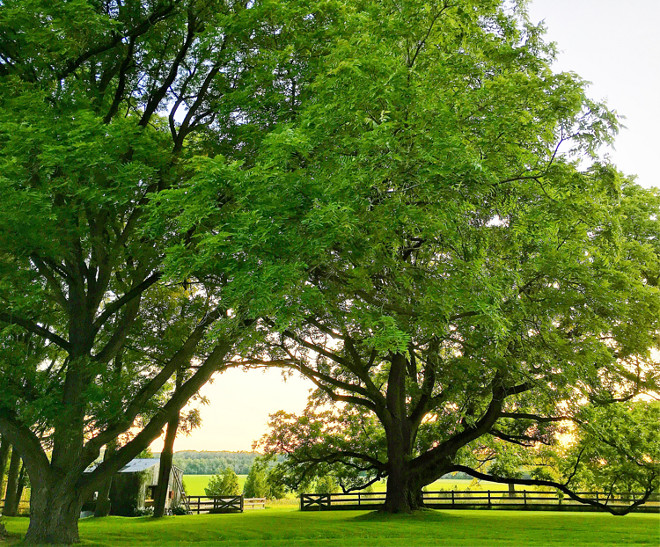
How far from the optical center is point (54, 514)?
12.8m

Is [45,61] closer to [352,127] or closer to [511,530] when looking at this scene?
[352,127]

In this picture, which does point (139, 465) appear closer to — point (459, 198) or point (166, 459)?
point (166, 459)

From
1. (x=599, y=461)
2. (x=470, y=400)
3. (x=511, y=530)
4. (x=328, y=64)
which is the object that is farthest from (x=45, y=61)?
(x=599, y=461)

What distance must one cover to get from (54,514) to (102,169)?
8.00 m

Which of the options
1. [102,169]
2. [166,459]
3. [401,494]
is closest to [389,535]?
[401,494]

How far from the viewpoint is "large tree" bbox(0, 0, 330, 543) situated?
10.8 meters

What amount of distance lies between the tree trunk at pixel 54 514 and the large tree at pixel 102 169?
0.03m

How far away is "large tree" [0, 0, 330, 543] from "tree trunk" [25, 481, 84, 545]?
28 mm

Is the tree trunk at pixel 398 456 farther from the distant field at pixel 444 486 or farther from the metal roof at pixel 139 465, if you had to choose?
the distant field at pixel 444 486

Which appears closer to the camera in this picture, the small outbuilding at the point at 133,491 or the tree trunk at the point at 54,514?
the tree trunk at the point at 54,514

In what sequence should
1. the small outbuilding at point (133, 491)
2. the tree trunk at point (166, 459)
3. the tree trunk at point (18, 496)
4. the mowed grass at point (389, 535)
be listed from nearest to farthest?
the mowed grass at point (389, 535)
the tree trunk at point (166, 459)
the tree trunk at point (18, 496)
the small outbuilding at point (133, 491)

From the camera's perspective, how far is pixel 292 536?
637 inches

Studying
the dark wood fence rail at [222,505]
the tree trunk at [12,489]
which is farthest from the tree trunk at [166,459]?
the dark wood fence rail at [222,505]

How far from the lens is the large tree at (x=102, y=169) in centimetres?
1083
